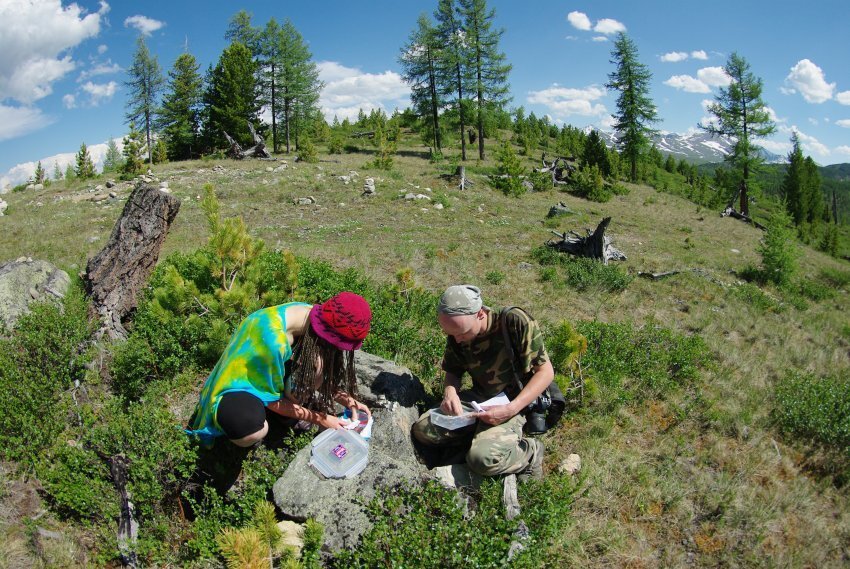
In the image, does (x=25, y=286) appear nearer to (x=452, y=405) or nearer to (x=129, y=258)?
(x=129, y=258)

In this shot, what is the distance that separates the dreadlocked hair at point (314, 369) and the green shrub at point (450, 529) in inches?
31.7

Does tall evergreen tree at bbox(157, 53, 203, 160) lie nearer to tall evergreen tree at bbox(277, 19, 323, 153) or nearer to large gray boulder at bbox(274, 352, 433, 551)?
tall evergreen tree at bbox(277, 19, 323, 153)

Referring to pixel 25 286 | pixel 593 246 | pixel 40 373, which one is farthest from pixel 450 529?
pixel 593 246

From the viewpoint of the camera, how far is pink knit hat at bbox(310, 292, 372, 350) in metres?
3.02

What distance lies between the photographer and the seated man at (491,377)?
10.9 feet

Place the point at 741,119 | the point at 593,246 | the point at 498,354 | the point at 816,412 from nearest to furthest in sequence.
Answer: the point at 498,354 → the point at 816,412 → the point at 593,246 → the point at 741,119

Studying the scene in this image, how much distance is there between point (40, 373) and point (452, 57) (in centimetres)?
3095

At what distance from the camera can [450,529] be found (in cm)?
260

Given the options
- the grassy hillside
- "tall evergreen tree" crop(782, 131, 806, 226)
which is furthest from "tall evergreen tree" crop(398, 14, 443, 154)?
"tall evergreen tree" crop(782, 131, 806, 226)

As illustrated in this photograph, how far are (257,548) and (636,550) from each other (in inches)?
98.1

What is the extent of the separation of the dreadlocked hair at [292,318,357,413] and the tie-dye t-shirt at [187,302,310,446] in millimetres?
117

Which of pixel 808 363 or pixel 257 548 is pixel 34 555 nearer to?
pixel 257 548

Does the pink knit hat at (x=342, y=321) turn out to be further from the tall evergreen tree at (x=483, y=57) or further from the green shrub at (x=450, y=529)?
the tall evergreen tree at (x=483, y=57)

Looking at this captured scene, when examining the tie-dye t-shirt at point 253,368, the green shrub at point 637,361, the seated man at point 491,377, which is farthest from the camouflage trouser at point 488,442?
the green shrub at point 637,361
